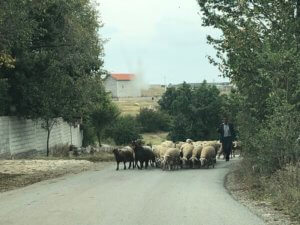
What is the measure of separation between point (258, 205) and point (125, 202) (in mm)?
2828

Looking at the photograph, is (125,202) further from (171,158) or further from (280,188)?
(171,158)

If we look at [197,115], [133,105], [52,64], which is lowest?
[197,115]

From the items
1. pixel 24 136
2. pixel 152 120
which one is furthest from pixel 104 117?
pixel 152 120

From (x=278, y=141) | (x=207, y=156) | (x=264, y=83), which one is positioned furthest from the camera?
(x=207, y=156)

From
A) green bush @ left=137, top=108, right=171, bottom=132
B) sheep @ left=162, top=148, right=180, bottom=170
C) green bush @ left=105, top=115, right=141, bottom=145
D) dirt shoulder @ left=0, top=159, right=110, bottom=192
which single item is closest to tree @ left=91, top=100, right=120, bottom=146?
green bush @ left=105, top=115, right=141, bottom=145

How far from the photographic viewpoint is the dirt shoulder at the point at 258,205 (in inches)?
388

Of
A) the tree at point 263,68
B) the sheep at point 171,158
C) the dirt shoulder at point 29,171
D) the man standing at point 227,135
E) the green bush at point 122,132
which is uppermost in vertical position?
the tree at point 263,68

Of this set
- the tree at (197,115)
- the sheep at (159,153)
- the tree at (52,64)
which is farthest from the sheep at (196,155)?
the tree at (197,115)

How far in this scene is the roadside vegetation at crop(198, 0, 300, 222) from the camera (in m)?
13.9

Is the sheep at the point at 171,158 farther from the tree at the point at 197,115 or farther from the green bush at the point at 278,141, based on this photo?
the tree at the point at 197,115

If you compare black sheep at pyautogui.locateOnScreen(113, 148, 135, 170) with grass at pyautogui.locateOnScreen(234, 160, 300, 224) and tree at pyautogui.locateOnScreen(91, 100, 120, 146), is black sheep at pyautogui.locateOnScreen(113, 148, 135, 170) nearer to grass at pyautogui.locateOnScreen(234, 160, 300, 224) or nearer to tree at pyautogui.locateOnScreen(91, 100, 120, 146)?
grass at pyautogui.locateOnScreen(234, 160, 300, 224)

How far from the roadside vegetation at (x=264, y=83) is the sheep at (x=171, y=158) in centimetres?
316

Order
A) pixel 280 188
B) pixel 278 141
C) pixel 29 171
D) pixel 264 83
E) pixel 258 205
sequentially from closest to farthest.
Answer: pixel 258 205, pixel 280 188, pixel 278 141, pixel 264 83, pixel 29 171

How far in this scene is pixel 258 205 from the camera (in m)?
11.7
